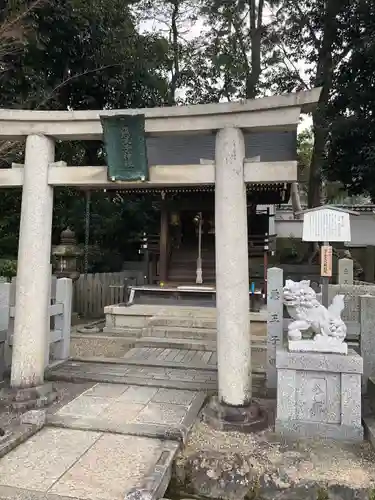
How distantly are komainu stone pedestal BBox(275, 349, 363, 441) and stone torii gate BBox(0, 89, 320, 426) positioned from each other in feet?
1.43

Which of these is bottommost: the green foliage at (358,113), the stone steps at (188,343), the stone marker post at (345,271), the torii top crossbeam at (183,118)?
the stone steps at (188,343)

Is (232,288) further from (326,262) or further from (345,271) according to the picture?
(345,271)

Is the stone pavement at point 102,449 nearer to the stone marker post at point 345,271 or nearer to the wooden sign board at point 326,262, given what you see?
the wooden sign board at point 326,262

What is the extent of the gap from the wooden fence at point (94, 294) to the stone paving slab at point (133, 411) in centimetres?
687

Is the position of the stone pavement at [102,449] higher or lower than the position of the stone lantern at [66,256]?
lower

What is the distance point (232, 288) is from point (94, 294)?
854 cm

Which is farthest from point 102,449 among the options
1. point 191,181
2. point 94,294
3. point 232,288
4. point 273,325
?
point 94,294

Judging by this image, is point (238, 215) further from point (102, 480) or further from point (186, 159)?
point (186, 159)

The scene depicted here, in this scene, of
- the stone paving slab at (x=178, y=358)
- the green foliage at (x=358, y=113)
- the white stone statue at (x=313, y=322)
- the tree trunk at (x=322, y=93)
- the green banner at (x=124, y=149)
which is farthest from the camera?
the tree trunk at (x=322, y=93)

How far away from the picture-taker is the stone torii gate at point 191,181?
4.02 m

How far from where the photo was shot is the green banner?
4.31m

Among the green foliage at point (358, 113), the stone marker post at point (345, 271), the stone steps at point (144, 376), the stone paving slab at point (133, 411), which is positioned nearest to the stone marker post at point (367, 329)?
the stone steps at point (144, 376)

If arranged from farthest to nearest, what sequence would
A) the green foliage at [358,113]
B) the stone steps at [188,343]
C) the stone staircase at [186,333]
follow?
the green foliage at [358,113] < the stone staircase at [186,333] < the stone steps at [188,343]

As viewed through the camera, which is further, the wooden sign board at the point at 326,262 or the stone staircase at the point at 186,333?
the stone staircase at the point at 186,333
